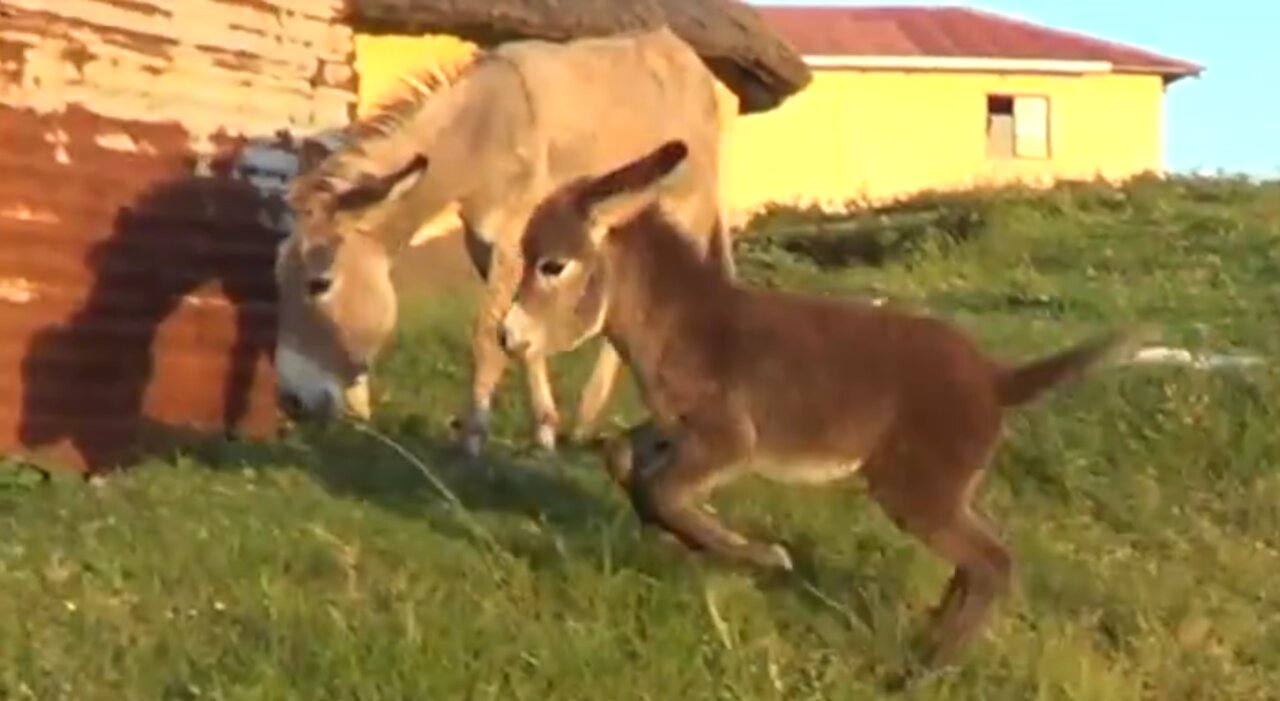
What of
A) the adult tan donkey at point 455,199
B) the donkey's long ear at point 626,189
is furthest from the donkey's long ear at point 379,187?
the donkey's long ear at point 626,189

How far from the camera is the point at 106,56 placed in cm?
1175

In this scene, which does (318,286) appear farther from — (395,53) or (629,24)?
(629,24)

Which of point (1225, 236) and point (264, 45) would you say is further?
point (1225, 236)

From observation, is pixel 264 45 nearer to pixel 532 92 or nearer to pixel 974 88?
pixel 532 92

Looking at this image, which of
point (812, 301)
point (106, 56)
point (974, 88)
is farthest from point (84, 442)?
point (974, 88)

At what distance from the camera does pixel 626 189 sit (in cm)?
841

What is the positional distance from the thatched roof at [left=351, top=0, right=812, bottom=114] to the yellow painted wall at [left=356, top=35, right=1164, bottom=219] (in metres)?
16.2

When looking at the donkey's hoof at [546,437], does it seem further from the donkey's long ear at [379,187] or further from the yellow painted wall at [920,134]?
the yellow painted wall at [920,134]

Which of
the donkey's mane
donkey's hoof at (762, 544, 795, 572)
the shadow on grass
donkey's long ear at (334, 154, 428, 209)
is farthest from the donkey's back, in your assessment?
donkey's hoof at (762, 544, 795, 572)

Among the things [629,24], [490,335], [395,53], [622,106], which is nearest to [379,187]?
[490,335]

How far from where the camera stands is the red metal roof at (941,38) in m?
41.4

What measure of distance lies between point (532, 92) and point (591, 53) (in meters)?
0.80

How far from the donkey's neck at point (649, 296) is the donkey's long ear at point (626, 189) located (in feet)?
0.17

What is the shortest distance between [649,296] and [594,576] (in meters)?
0.93
